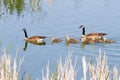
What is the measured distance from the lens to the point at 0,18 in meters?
15.6

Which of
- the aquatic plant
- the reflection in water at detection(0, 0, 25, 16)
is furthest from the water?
the aquatic plant

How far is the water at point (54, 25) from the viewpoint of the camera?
11109 mm

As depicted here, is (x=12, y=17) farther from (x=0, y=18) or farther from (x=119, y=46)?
(x=119, y=46)

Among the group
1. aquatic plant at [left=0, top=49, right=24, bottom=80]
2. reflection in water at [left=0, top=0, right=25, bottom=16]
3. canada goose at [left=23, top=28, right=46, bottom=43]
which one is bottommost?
canada goose at [left=23, top=28, right=46, bottom=43]

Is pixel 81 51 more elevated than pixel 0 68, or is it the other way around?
pixel 0 68

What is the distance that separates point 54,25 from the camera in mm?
14352

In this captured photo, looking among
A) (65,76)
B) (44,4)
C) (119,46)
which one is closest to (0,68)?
(65,76)

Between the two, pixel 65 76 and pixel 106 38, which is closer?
pixel 65 76

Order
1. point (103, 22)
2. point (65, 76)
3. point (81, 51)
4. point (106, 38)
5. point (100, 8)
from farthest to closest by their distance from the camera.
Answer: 1. point (100, 8)
2. point (103, 22)
3. point (106, 38)
4. point (81, 51)
5. point (65, 76)

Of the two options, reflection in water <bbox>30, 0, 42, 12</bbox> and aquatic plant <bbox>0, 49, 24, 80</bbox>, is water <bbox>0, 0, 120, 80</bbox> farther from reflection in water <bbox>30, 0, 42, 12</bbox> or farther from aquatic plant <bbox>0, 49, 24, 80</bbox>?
aquatic plant <bbox>0, 49, 24, 80</bbox>

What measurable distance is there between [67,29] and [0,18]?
9.90 ft

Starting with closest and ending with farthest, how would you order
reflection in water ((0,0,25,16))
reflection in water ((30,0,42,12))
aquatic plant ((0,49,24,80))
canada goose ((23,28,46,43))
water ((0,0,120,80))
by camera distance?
aquatic plant ((0,49,24,80)) → water ((0,0,120,80)) → canada goose ((23,28,46,43)) → reflection in water ((0,0,25,16)) → reflection in water ((30,0,42,12))

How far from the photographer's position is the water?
1111cm

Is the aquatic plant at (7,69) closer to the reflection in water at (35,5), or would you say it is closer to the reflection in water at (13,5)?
the reflection in water at (13,5)
